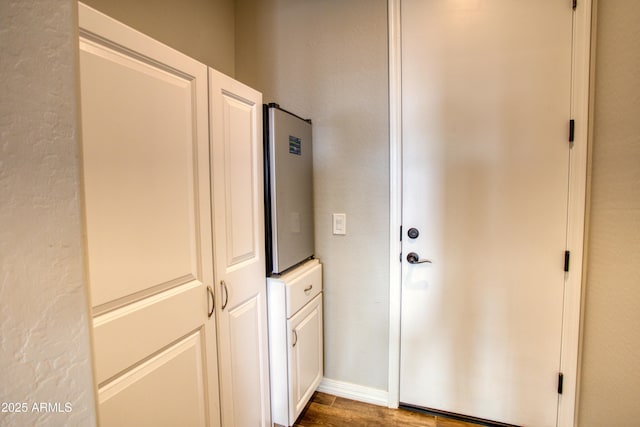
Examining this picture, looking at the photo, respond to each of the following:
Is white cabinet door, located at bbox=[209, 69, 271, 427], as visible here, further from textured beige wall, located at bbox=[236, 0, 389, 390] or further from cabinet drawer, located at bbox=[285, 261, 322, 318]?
textured beige wall, located at bbox=[236, 0, 389, 390]

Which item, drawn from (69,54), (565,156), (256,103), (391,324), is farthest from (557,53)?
(69,54)

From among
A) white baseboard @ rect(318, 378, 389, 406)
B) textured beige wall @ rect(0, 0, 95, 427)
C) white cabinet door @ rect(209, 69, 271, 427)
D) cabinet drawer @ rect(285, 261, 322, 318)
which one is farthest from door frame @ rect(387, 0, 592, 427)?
textured beige wall @ rect(0, 0, 95, 427)

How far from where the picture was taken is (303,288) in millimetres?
1651

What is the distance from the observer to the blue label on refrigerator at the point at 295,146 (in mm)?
1595

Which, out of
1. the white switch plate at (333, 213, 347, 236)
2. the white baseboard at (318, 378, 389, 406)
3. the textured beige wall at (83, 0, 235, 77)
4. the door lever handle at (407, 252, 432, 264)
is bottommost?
A: the white baseboard at (318, 378, 389, 406)

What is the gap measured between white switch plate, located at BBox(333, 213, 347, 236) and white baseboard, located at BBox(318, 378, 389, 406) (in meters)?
0.97

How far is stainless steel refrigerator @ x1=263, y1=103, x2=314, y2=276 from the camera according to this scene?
145 cm

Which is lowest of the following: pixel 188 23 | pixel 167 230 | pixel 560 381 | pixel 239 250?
pixel 560 381

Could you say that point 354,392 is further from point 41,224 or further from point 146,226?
point 41,224

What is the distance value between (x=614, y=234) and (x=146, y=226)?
182 cm

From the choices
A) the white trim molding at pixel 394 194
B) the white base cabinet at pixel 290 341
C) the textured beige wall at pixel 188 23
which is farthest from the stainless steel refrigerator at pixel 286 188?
the textured beige wall at pixel 188 23

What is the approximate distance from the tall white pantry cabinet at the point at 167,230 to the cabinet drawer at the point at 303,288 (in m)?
0.19

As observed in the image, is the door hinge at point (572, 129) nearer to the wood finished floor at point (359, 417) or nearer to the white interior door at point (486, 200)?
the white interior door at point (486, 200)

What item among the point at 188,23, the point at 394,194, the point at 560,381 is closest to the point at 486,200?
the point at 394,194
